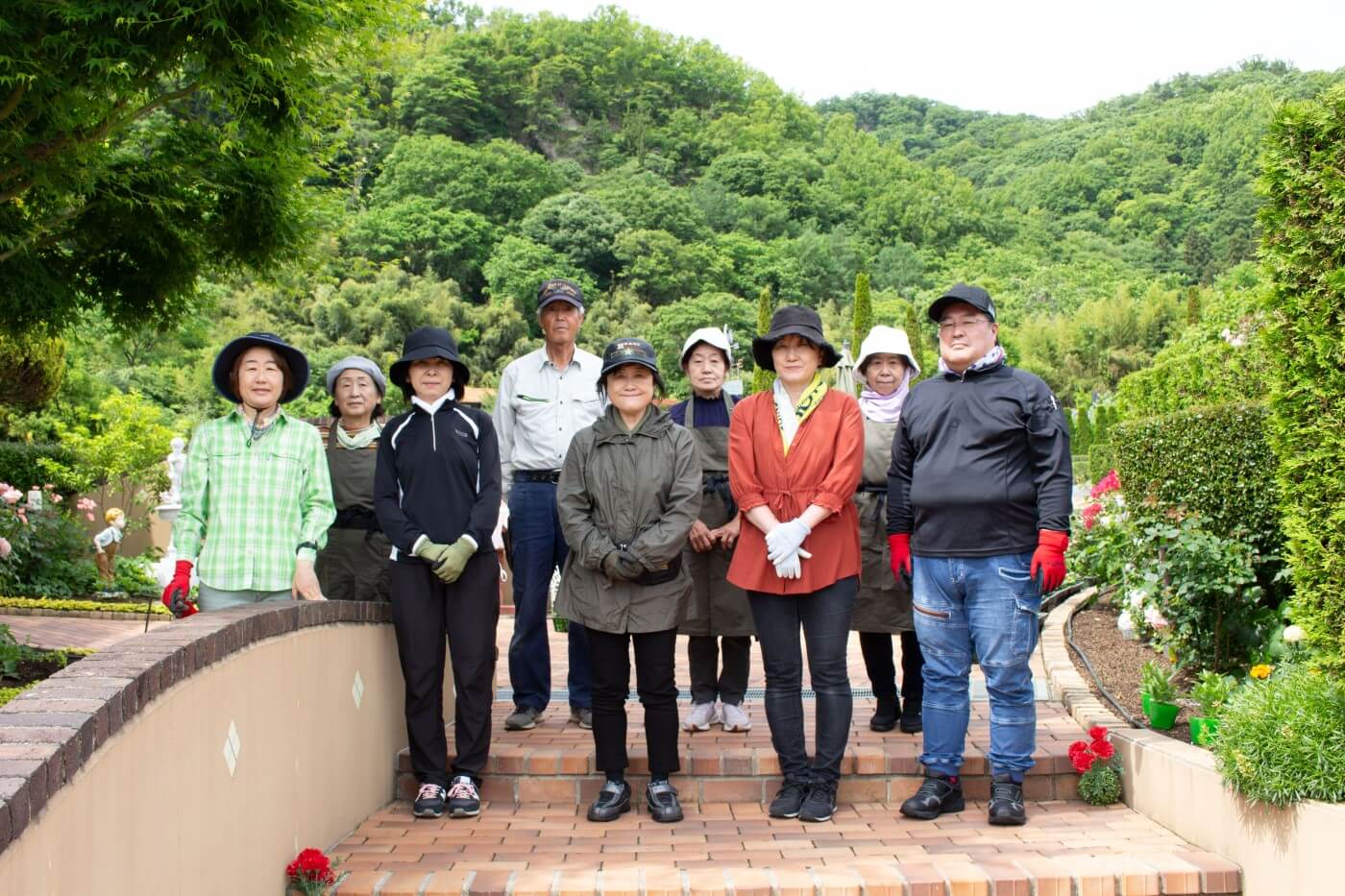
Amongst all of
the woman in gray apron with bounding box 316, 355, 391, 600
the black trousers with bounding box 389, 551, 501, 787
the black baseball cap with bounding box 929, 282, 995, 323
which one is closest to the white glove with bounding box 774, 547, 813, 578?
the black baseball cap with bounding box 929, 282, 995, 323

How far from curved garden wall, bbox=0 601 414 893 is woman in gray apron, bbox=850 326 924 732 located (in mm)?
1988

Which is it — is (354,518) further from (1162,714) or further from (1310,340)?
(1310,340)

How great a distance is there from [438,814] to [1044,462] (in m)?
2.54

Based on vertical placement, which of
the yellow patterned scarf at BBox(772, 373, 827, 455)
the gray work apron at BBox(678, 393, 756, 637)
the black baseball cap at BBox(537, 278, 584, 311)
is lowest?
the gray work apron at BBox(678, 393, 756, 637)

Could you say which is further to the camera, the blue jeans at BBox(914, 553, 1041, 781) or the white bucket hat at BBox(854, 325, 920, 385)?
the white bucket hat at BBox(854, 325, 920, 385)

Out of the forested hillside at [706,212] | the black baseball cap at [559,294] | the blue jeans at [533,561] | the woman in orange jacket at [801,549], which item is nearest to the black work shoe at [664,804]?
the woman in orange jacket at [801,549]

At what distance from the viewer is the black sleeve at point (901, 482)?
4.43 meters

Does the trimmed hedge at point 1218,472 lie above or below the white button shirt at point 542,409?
below

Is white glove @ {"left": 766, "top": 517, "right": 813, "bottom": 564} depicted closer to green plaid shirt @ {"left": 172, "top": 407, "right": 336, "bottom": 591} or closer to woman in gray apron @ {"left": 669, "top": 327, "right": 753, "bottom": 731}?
woman in gray apron @ {"left": 669, "top": 327, "right": 753, "bottom": 731}

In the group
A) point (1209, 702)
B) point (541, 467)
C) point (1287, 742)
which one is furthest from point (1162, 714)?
point (541, 467)

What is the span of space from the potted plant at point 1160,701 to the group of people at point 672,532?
781 millimetres

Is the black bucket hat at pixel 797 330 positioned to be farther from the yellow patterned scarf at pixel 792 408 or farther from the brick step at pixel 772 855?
the brick step at pixel 772 855

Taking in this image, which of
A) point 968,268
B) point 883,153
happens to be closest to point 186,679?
point 968,268

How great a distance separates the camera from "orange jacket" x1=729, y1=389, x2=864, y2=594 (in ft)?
14.0
